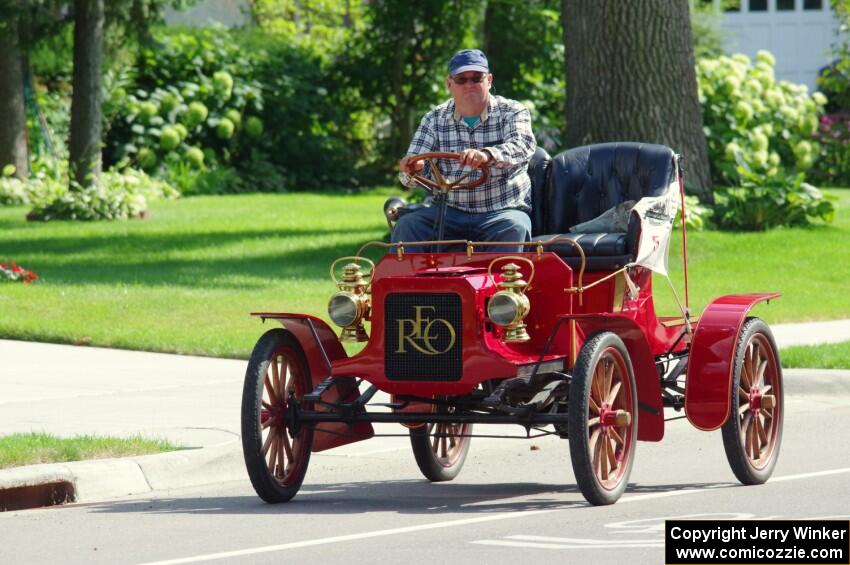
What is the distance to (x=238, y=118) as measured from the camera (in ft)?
98.9

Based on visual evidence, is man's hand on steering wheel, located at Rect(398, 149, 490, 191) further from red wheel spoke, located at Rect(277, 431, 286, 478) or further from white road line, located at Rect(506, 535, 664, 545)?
white road line, located at Rect(506, 535, 664, 545)

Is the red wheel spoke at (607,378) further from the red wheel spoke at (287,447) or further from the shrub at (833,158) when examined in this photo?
the shrub at (833,158)

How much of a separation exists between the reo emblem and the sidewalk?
5.40ft

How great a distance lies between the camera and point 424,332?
7.28 metres

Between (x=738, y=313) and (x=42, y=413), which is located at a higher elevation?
(x=738, y=313)

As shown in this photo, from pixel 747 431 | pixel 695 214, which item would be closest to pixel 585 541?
pixel 747 431

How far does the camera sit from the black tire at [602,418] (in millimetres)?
6918

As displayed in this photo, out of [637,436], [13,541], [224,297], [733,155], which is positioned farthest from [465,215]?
[733,155]

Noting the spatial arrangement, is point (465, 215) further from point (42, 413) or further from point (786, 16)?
point (786, 16)

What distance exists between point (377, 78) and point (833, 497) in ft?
85.0

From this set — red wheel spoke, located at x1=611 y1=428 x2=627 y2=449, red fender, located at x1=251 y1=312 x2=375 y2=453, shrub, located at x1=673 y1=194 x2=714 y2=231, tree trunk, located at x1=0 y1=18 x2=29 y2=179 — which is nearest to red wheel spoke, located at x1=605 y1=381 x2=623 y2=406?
red wheel spoke, located at x1=611 y1=428 x2=627 y2=449

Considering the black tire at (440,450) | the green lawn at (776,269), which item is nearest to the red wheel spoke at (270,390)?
the black tire at (440,450)

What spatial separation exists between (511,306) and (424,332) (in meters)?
0.43

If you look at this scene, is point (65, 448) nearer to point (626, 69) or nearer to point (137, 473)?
point (137, 473)
